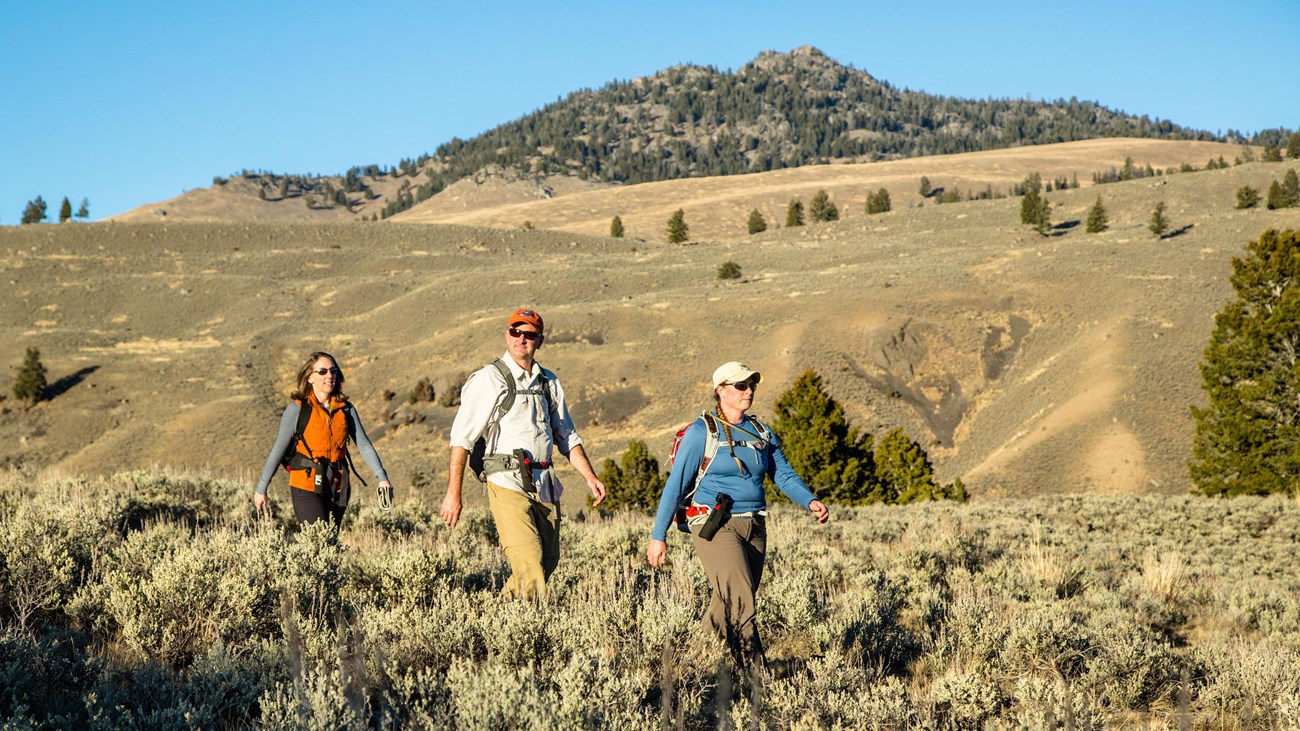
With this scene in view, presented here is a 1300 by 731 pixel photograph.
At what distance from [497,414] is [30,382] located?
1890 inches

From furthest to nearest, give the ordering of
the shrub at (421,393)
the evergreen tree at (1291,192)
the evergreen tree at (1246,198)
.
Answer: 1. the evergreen tree at (1246,198)
2. the evergreen tree at (1291,192)
3. the shrub at (421,393)

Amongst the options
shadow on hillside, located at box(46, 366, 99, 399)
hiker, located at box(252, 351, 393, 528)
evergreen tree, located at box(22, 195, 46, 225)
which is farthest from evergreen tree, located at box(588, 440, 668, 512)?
evergreen tree, located at box(22, 195, 46, 225)

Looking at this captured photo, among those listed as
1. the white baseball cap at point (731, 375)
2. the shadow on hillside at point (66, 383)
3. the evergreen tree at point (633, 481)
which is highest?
the white baseball cap at point (731, 375)

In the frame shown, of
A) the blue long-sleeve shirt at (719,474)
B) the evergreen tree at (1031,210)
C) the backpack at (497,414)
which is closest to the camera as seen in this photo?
the blue long-sleeve shirt at (719,474)

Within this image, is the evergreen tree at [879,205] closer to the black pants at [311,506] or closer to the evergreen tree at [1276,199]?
the evergreen tree at [1276,199]

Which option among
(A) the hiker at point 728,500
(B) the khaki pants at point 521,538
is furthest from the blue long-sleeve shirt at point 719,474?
(B) the khaki pants at point 521,538

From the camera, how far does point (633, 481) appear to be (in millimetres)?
29812

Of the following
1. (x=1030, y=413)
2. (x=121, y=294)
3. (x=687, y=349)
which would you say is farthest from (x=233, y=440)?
(x=1030, y=413)

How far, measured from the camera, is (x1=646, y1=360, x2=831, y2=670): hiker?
5.30 meters

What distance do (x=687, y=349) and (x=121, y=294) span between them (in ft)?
141

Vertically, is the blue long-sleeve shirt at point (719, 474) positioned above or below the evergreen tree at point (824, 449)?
above

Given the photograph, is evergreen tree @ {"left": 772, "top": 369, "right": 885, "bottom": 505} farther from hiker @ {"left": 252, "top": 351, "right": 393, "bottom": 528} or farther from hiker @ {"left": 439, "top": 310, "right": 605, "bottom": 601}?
hiker @ {"left": 439, "top": 310, "right": 605, "bottom": 601}

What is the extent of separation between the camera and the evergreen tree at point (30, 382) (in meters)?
43.9

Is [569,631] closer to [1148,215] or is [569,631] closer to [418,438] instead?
[418,438]
